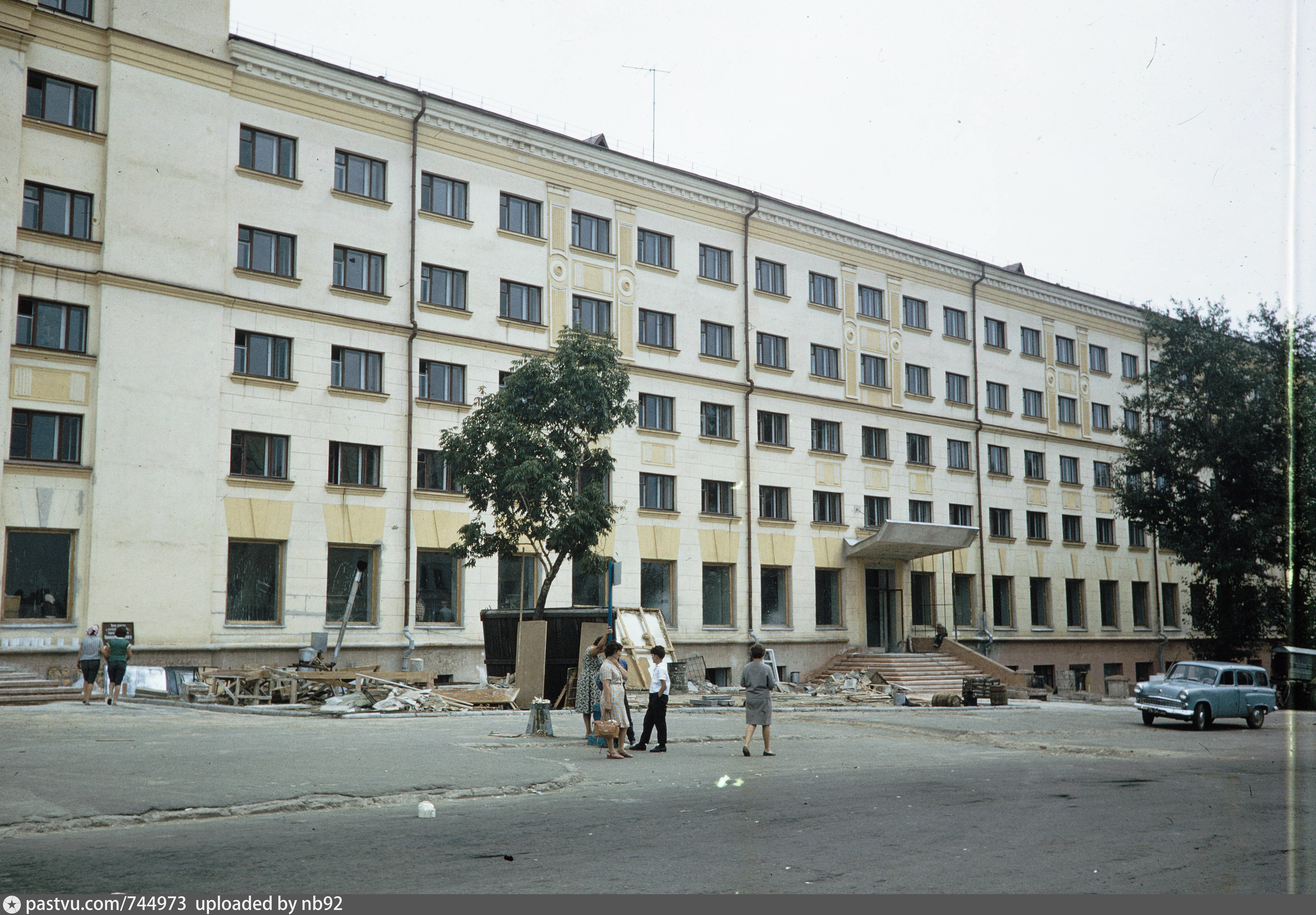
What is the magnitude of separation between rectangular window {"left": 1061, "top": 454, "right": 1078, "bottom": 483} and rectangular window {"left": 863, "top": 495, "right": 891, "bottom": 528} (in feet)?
38.1

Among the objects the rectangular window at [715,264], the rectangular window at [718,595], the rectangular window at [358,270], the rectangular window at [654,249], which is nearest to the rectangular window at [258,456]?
the rectangular window at [358,270]

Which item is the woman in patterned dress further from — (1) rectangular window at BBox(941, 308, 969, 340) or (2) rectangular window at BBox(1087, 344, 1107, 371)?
(2) rectangular window at BBox(1087, 344, 1107, 371)

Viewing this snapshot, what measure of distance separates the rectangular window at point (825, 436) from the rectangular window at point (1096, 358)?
672 inches

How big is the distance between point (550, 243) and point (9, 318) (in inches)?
615

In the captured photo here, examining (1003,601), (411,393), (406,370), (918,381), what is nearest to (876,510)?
(918,381)

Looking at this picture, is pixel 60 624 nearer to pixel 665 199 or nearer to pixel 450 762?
pixel 450 762

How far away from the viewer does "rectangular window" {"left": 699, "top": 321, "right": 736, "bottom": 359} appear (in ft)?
131

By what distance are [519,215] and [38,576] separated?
1726cm

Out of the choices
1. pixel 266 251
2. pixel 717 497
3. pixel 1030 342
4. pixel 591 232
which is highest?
pixel 591 232

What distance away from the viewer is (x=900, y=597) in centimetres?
4441

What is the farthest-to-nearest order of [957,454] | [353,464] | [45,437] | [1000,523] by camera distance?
[1000,523]
[957,454]
[353,464]
[45,437]

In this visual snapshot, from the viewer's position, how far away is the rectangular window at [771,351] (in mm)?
41500

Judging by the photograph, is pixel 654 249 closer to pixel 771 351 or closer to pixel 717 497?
pixel 771 351

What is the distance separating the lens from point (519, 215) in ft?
118
